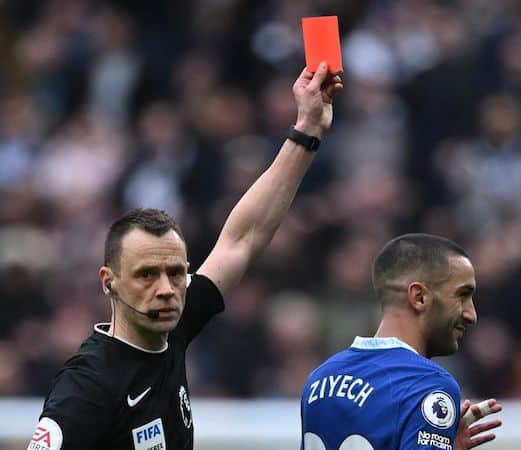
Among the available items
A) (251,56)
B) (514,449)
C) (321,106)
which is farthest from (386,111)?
(321,106)

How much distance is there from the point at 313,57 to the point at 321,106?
A: 0.22 metres

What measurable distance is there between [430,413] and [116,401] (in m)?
Result: 1.13

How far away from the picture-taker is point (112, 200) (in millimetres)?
13352

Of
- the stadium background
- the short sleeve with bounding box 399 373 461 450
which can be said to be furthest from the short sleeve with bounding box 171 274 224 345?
the stadium background

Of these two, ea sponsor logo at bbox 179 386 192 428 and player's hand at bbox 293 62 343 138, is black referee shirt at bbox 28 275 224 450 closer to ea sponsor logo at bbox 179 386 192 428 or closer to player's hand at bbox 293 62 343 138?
ea sponsor logo at bbox 179 386 192 428

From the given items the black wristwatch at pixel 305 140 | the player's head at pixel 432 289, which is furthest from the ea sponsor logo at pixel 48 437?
the black wristwatch at pixel 305 140

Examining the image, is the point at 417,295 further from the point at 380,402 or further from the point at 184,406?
the point at 184,406

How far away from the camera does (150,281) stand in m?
6.01

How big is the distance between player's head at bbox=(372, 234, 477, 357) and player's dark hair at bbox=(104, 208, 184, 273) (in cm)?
84

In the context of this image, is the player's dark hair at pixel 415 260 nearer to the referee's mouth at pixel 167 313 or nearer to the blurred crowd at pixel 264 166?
the referee's mouth at pixel 167 313

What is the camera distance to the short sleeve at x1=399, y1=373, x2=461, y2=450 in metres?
5.66

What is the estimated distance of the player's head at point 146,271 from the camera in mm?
5977

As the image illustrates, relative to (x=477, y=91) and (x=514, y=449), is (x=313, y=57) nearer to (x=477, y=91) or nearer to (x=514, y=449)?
(x=514, y=449)

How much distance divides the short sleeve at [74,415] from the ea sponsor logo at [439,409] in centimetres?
113
